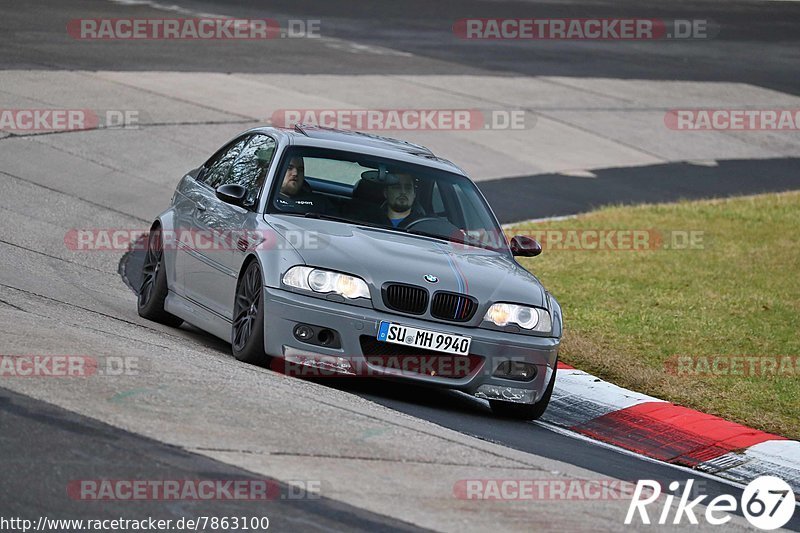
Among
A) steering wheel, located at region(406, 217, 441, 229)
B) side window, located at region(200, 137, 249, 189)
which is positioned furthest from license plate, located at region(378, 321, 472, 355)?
side window, located at region(200, 137, 249, 189)

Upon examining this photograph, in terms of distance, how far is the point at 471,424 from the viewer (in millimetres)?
8523

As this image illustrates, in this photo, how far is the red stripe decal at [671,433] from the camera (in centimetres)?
897

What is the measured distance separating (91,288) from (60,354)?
4062 mm

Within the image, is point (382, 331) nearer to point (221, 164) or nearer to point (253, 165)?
point (253, 165)

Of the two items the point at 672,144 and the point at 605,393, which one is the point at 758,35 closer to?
the point at 672,144

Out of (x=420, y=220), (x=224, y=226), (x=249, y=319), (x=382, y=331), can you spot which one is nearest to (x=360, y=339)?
(x=382, y=331)

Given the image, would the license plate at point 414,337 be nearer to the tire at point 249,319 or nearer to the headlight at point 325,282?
the headlight at point 325,282

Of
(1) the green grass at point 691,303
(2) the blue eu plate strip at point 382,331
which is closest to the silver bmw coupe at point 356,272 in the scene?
(2) the blue eu plate strip at point 382,331

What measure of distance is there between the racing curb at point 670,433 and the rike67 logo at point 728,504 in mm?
174

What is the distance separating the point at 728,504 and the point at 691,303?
5724mm

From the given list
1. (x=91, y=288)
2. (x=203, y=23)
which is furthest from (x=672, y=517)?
(x=203, y=23)

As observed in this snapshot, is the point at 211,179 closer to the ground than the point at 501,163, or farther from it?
farther from it

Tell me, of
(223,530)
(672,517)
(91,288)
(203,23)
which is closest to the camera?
(223,530)

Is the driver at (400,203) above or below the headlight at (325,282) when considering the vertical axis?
above
